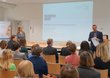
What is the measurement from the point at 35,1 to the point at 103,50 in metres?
7.14

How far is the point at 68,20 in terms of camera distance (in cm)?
1077

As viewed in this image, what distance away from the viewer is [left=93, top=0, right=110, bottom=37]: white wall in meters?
9.73

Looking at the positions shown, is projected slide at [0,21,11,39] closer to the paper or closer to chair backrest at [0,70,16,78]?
the paper

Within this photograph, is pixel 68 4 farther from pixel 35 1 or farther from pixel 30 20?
pixel 30 20

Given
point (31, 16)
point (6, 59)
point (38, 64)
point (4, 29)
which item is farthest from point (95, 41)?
point (4, 29)

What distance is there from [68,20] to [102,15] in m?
1.80

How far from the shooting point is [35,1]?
1092 cm

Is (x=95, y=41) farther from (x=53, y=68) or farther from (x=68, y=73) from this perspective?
(x=68, y=73)

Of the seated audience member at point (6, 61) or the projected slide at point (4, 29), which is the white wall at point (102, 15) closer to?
the projected slide at point (4, 29)

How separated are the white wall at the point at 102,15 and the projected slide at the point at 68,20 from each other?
24 cm

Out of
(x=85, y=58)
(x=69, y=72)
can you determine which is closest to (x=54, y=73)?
(x=85, y=58)

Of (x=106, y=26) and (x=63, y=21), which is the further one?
(x=63, y=21)

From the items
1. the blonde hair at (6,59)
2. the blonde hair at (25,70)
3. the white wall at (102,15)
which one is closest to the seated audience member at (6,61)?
the blonde hair at (6,59)

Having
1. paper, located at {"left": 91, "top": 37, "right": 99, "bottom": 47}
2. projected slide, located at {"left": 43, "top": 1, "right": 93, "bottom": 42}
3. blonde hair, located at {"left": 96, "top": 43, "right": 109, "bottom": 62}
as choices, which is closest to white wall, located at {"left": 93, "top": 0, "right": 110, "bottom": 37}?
projected slide, located at {"left": 43, "top": 1, "right": 93, "bottom": 42}
